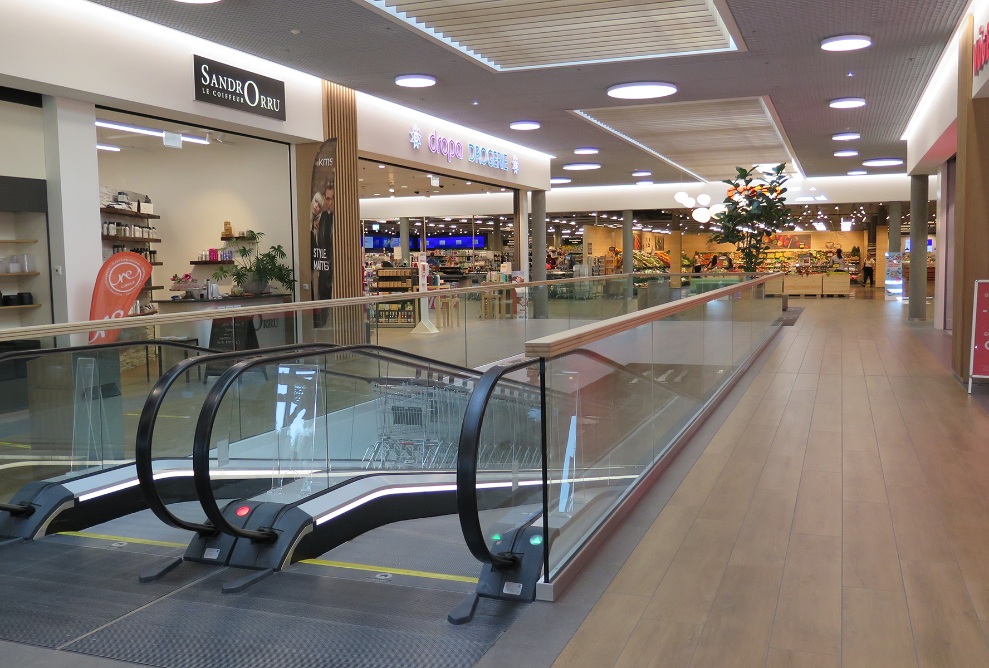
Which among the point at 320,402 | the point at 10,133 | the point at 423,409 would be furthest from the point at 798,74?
the point at 10,133

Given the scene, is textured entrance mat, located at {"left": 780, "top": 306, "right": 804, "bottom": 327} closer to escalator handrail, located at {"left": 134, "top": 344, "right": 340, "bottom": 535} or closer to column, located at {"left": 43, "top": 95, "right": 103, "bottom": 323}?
column, located at {"left": 43, "top": 95, "right": 103, "bottom": 323}

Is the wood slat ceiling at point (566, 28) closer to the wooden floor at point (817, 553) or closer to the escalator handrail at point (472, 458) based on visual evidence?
the wooden floor at point (817, 553)

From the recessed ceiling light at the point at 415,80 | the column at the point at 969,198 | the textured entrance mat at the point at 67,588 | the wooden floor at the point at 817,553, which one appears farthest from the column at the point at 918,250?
the textured entrance mat at the point at 67,588

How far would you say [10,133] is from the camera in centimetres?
722

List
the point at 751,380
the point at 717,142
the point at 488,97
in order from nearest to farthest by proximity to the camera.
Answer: the point at 751,380 < the point at 488,97 < the point at 717,142

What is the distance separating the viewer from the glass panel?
3.16 m

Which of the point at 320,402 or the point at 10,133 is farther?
the point at 10,133

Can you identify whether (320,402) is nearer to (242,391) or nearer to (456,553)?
(242,391)

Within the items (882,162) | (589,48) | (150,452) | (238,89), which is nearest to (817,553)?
(150,452)

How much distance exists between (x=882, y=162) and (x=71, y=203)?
688 inches

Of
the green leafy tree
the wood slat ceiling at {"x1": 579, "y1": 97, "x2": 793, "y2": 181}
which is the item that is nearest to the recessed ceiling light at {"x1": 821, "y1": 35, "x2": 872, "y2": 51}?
the wood slat ceiling at {"x1": 579, "y1": 97, "x2": 793, "y2": 181}

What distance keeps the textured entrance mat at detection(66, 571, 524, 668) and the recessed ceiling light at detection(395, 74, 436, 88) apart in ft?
25.2

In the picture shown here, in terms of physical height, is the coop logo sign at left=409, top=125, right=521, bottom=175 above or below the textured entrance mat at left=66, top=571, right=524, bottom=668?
above

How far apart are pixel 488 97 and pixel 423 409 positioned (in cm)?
566
